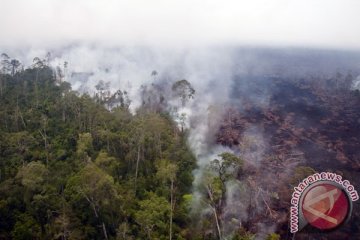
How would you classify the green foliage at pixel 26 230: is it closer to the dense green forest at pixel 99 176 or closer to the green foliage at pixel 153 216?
the dense green forest at pixel 99 176

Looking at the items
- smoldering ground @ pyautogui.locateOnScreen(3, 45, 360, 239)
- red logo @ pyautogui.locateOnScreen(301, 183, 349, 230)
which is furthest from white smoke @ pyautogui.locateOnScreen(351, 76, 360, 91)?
red logo @ pyautogui.locateOnScreen(301, 183, 349, 230)

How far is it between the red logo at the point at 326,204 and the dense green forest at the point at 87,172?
606 inches

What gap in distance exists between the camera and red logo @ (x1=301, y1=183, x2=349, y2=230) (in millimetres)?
21547

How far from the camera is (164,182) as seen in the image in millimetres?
40844

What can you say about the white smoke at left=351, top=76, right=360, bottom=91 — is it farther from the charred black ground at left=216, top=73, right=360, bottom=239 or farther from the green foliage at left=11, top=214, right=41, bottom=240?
the green foliage at left=11, top=214, right=41, bottom=240

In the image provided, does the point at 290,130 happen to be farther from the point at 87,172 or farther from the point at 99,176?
the point at 87,172

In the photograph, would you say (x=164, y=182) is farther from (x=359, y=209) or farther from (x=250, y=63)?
(x=250, y=63)

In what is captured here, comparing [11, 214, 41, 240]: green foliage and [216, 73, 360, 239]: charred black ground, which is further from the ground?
[216, 73, 360, 239]: charred black ground

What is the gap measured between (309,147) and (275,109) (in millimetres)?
15316

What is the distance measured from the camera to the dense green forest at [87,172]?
35.6 m

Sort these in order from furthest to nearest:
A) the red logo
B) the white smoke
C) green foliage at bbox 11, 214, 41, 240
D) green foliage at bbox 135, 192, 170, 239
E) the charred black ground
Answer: the white smoke
the charred black ground
green foliage at bbox 11, 214, 41, 240
green foliage at bbox 135, 192, 170, 239
the red logo

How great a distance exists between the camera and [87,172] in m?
35.3

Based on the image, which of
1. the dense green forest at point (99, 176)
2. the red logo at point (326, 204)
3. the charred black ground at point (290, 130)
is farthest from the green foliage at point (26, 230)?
the red logo at point (326, 204)

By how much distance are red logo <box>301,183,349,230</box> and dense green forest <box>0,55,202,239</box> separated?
15.4 metres
